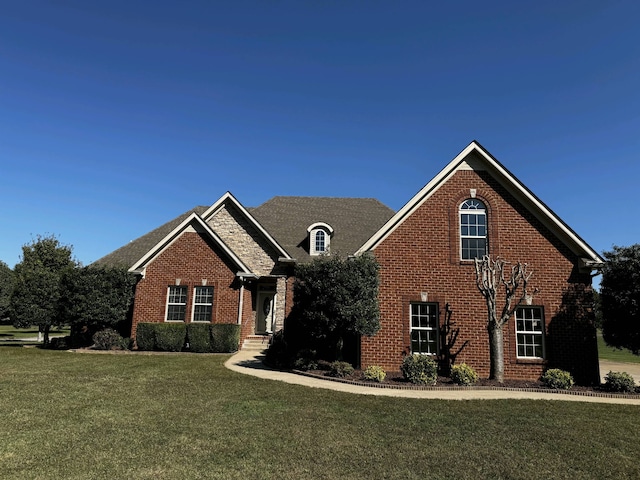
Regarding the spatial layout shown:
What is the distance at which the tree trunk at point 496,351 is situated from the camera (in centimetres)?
1244

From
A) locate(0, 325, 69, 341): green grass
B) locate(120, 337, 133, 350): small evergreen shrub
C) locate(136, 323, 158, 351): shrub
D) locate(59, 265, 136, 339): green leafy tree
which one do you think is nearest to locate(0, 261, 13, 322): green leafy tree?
locate(0, 325, 69, 341): green grass

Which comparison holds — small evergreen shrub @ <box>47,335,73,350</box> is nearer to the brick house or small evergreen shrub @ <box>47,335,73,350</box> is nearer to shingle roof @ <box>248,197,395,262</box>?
shingle roof @ <box>248,197,395,262</box>

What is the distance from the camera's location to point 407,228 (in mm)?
14562

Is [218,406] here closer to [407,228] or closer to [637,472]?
[637,472]

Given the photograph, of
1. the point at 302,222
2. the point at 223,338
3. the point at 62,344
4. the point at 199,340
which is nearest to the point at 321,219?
the point at 302,222

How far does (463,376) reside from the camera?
11789mm

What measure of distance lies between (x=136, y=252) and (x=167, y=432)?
18.9m

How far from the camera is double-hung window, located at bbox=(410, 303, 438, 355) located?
13727mm

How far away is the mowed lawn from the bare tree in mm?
2723

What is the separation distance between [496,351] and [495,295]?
177 cm

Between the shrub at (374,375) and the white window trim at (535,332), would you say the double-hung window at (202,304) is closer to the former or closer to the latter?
the shrub at (374,375)

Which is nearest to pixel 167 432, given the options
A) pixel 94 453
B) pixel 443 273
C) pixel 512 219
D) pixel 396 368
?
pixel 94 453

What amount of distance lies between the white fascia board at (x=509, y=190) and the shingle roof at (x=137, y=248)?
12409 mm

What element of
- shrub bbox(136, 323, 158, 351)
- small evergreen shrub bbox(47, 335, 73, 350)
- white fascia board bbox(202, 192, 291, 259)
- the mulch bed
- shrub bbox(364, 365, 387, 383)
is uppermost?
white fascia board bbox(202, 192, 291, 259)
